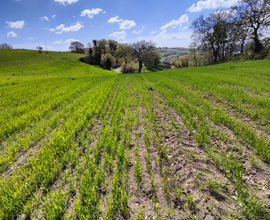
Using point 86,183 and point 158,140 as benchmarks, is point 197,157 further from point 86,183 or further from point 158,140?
point 86,183

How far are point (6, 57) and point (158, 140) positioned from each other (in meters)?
85.8

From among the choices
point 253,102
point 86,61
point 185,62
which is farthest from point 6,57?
point 185,62

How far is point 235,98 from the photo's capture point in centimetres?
798

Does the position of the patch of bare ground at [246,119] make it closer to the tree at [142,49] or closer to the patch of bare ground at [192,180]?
the patch of bare ground at [192,180]

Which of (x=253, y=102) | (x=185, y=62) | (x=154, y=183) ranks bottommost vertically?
(x=154, y=183)

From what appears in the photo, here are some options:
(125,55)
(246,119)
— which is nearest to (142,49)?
(125,55)

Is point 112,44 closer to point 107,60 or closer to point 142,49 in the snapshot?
point 107,60

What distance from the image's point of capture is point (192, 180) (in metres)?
3.15

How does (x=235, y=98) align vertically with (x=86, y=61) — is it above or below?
below

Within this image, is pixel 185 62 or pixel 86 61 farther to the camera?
pixel 185 62

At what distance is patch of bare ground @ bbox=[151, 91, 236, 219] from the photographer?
97.3 inches

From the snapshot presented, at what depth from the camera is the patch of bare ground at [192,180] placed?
247 centimetres

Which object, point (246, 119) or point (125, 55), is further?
point (125, 55)

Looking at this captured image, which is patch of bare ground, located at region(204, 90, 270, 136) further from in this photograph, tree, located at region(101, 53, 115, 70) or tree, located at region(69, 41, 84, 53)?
tree, located at region(69, 41, 84, 53)
